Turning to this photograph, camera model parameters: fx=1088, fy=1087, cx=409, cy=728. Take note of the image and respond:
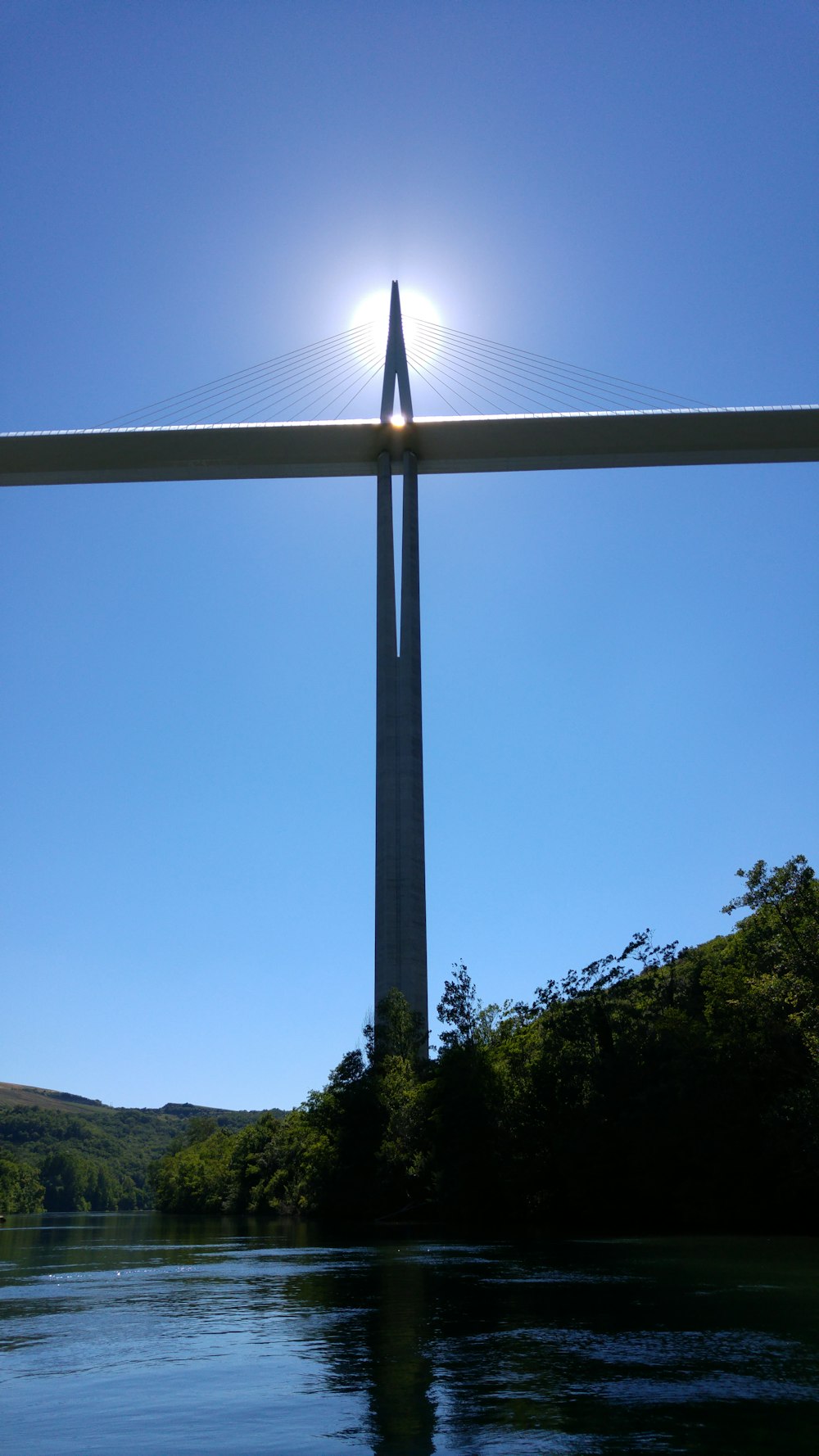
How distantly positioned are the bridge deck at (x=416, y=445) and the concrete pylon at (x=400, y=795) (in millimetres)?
6060

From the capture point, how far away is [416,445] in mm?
55562

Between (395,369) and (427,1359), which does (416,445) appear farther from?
(427,1359)

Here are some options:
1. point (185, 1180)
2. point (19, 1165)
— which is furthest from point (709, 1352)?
point (19, 1165)

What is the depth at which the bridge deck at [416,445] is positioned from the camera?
50.1 meters

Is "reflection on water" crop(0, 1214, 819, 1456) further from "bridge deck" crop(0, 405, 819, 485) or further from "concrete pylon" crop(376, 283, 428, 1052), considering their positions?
"bridge deck" crop(0, 405, 819, 485)

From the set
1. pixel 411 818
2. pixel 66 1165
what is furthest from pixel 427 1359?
pixel 66 1165

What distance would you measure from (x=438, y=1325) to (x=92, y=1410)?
4941mm

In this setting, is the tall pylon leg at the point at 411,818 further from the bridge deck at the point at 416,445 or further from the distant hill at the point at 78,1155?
the distant hill at the point at 78,1155

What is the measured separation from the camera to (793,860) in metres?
27.3

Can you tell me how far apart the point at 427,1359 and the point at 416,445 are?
4954cm

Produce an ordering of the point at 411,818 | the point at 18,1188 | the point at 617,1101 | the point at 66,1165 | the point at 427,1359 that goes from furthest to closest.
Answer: the point at 66,1165, the point at 18,1188, the point at 411,818, the point at 617,1101, the point at 427,1359

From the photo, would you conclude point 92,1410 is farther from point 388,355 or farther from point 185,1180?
point 185,1180

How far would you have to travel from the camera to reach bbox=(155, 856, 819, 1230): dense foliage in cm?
2744

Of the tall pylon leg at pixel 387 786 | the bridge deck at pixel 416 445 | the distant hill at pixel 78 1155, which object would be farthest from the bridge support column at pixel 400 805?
the distant hill at pixel 78 1155
